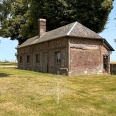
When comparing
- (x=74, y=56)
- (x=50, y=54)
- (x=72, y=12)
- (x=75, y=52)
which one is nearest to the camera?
(x=74, y=56)

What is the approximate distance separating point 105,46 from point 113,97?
16.4 metres

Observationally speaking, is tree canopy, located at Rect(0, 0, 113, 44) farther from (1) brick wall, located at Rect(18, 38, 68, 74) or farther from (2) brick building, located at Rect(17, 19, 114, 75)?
(2) brick building, located at Rect(17, 19, 114, 75)

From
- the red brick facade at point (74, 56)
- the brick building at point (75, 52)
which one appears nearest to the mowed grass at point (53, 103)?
the red brick facade at point (74, 56)

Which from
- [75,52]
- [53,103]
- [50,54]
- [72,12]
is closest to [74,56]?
[75,52]

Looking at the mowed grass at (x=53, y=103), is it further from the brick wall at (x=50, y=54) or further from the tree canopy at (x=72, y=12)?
the tree canopy at (x=72, y=12)

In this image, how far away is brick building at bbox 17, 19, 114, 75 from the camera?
24.4m

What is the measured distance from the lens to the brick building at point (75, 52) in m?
24.4

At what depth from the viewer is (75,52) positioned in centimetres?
2467

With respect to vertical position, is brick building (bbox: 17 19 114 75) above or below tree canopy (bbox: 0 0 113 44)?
below

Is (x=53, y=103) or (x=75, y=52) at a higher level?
(x=75, y=52)

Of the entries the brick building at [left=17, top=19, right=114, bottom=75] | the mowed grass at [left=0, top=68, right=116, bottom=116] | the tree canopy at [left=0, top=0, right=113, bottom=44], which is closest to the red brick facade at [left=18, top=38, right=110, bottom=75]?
the brick building at [left=17, top=19, right=114, bottom=75]

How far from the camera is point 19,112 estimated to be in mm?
8906

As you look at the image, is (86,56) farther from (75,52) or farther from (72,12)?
(72,12)

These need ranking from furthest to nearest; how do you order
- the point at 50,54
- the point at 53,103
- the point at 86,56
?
the point at 50,54
the point at 86,56
the point at 53,103
